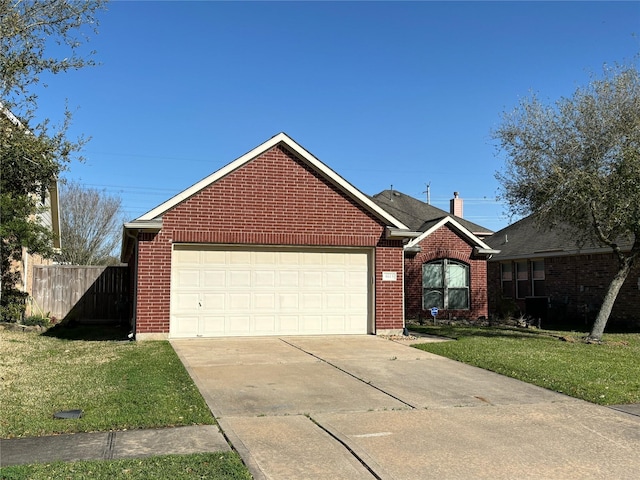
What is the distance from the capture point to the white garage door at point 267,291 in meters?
13.2

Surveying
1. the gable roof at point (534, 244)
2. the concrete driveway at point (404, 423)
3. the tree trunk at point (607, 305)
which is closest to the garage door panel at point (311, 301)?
the concrete driveway at point (404, 423)

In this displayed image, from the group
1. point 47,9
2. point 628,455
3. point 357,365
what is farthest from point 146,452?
point 47,9

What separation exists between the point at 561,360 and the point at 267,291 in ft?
22.0

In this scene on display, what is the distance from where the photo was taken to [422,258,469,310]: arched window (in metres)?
21.0

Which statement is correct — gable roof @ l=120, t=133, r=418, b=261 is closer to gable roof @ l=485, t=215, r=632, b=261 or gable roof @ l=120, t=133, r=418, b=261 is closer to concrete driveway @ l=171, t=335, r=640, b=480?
concrete driveway @ l=171, t=335, r=640, b=480

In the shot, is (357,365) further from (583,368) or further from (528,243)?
(528,243)

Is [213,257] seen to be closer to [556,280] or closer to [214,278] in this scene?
[214,278]

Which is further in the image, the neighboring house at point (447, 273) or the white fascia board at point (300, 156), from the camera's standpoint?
the neighboring house at point (447, 273)

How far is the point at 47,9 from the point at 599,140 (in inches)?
466

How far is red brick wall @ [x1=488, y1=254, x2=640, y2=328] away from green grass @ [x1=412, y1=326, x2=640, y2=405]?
432 centimetres

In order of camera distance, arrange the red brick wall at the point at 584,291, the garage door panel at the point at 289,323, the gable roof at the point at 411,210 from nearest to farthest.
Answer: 1. the garage door panel at the point at 289,323
2. the red brick wall at the point at 584,291
3. the gable roof at the point at 411,210

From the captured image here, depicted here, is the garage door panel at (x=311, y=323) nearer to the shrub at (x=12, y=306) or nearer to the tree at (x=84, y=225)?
the shrub at (x=12, y=306)

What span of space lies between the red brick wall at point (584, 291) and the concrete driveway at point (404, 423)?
12.4 m

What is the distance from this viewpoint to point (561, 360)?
417 inches
